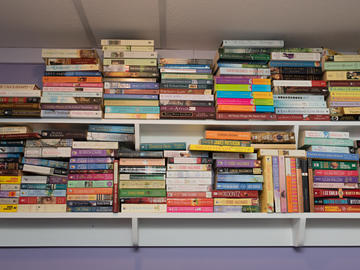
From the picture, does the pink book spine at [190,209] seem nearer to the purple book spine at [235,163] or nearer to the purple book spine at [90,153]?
the purple book spine at [235,163]

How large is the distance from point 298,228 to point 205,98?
80 cm

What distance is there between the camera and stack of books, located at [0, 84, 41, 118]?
5.56 ft

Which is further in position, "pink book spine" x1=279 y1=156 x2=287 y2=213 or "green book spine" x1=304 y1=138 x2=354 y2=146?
"green book spine" x1=304 y1=138 x2=354 y2=146

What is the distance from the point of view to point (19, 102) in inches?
66.9

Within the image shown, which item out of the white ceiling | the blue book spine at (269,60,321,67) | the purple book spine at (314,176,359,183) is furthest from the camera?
the blue book spine at (269,60,321,67)

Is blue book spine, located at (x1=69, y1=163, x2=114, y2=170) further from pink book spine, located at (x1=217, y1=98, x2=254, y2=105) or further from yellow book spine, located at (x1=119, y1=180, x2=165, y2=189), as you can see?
pink book spine, located at (x1=217, y1=98, x2=254, y2=105)

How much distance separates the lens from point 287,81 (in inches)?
72.2

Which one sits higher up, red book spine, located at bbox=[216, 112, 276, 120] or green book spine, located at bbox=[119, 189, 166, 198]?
red book spine, located at bbox=[216, 112, 276, 120]

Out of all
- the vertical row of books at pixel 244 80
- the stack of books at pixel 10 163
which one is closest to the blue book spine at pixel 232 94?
the vertical row of books at pixel 244 80

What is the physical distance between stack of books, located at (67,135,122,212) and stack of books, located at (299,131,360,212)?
38.7 inches

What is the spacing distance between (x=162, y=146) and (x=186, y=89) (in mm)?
320

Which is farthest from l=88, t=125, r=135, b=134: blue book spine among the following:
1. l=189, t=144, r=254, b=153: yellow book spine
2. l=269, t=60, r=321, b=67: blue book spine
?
l=269, t=60, r=321, b=67: blue book spine

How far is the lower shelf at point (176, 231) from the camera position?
1.81 meters

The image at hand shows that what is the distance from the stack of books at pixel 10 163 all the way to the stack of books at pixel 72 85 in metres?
0.18
